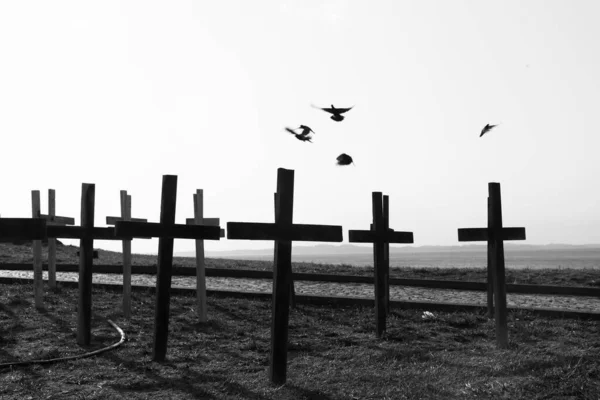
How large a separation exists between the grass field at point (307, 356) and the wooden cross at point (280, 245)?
33 centimetres

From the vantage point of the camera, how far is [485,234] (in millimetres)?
11531

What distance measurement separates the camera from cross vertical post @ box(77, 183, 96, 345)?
436 inches

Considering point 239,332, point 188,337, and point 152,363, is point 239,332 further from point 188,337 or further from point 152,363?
point 152,363

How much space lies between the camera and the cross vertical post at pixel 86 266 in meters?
11.1

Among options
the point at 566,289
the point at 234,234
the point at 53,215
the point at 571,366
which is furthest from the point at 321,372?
the point at 566,289

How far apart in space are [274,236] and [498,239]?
13.9 ft

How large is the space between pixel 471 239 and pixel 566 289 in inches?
314

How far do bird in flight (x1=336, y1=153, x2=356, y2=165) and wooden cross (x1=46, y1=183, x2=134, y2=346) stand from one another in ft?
12.3

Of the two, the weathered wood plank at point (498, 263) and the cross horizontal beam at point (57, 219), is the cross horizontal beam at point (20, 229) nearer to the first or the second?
the weathered wood plank at point (498, 263)

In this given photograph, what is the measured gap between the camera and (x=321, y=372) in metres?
9.20

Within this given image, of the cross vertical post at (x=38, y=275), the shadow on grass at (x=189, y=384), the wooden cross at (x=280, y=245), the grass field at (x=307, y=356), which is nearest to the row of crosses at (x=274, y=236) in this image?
the wooden cross at (x=280, y=245)

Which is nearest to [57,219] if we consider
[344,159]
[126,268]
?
[126,268]

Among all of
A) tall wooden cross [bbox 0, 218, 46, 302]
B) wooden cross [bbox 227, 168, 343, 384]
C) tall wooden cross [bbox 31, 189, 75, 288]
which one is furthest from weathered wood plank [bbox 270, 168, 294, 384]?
tall wooden cross [bbox 31, 189, 75, 288]

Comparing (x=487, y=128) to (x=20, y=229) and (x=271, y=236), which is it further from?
(x=20, y=229)
